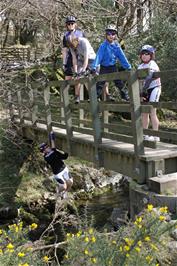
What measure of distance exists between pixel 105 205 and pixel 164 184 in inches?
199

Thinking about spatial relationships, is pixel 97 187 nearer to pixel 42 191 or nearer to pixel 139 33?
pixel 42 191

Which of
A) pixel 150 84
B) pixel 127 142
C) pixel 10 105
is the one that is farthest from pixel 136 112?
pixel 10 105

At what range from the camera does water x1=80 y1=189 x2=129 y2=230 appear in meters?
10.3

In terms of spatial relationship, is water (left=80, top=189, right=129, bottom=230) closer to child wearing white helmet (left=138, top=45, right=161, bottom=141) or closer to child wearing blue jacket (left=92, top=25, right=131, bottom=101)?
child wearing blue jacket (left=92, top=25, right=131, bottom=101)

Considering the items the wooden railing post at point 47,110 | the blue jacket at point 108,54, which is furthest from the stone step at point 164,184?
the wooden railing post at point 47,110

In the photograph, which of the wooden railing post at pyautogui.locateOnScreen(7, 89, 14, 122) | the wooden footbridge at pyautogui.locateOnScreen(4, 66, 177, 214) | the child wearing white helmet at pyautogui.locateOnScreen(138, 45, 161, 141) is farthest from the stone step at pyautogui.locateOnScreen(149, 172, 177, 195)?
the wooden railing post at pyautogui.locateOnScreen(7, 89, 14, 122)

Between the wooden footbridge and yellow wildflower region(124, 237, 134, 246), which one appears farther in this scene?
the wooden footbridge

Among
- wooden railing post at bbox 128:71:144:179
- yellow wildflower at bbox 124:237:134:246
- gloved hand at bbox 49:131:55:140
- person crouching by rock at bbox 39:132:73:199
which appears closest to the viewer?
yellow wildflower at bbox 124:237:134:246

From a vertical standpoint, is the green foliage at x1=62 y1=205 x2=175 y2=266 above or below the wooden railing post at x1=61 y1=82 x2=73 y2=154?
below

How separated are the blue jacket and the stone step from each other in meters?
2.46

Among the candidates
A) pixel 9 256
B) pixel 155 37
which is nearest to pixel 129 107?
pixel 9 256

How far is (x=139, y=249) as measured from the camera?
363 cm

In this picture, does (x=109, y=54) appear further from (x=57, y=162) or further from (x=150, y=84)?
(x=57, y=162)

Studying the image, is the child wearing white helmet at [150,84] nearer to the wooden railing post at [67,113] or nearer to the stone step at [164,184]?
the stone step at [164,184]
